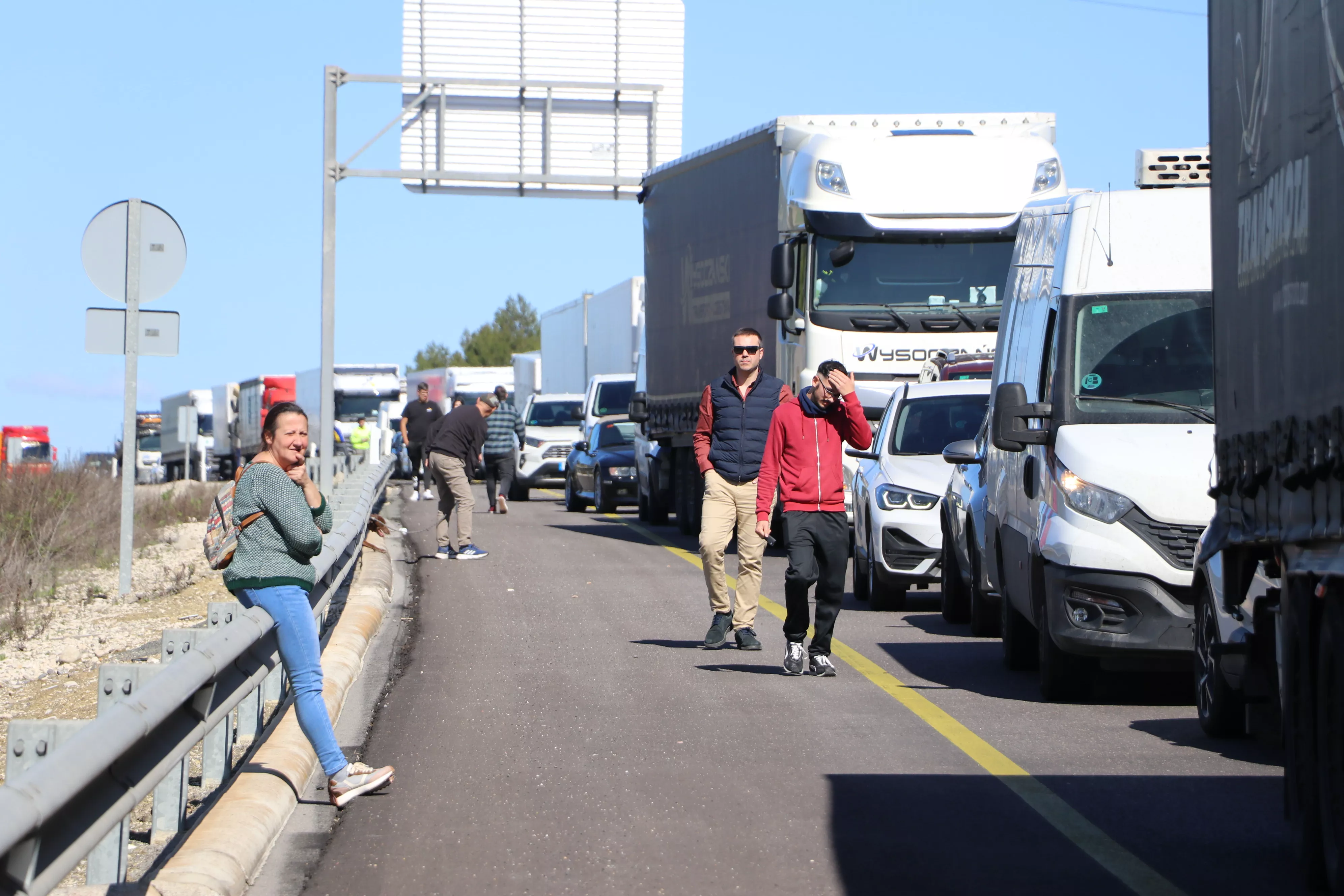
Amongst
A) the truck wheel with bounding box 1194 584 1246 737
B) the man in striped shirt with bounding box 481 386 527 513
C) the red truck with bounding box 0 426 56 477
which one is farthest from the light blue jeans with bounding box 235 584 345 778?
the man in striped shirt with bounding box 481 386 527 513

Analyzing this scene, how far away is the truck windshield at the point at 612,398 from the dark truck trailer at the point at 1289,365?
87.7 feet

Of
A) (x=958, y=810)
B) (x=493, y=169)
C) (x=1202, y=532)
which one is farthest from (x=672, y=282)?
(x=958, y=810)

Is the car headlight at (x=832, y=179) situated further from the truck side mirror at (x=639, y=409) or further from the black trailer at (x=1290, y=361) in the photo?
the black trailer at (x=1290, y=361)

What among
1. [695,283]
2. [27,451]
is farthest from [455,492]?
[27,451]

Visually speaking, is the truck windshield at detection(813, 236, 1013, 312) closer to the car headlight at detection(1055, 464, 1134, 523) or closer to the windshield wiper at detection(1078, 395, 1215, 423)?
the windshield wiper at detection(1078, 395, 1215, 423)

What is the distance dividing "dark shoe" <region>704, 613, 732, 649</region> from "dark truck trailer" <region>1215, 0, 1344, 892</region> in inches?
212

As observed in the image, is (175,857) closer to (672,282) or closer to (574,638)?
(574,638)

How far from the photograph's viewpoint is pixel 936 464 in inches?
599

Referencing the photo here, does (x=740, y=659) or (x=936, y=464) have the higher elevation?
(x=936, y=464)

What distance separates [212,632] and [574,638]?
6.52 metres

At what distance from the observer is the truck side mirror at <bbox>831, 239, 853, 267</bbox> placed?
18531mm

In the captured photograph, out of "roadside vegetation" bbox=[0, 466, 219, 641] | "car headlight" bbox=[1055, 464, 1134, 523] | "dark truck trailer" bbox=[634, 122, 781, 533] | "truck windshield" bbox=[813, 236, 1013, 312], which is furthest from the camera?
"dark truck trailer" bbox=[634, 122, 781, 533]

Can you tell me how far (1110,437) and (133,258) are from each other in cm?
740

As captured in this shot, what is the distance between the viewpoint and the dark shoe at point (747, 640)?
11.9 metres
